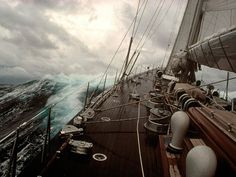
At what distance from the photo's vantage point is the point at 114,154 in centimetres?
322

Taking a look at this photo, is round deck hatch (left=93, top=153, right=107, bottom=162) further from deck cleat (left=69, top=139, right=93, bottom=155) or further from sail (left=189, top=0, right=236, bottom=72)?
sail (left=189, top=0, right=236, bottom=72)

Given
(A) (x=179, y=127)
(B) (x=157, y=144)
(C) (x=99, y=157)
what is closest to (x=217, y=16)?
(B) (x=157, y=144)

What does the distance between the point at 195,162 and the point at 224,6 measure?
359 centimetres

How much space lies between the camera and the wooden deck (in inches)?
105

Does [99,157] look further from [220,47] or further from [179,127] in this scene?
[220,47]

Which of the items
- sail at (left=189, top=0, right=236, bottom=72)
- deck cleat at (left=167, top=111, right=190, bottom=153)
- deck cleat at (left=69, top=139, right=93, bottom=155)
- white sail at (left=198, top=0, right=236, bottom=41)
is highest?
white sail at (left=198, top=0, right=236, bottom=41)

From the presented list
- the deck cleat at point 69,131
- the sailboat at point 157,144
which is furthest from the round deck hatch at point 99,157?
the deck cleat at point 69,131

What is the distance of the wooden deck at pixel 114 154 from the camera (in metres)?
2.68

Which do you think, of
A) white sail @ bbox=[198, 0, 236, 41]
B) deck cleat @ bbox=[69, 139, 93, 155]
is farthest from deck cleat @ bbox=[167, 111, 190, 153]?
white sail @ bbox=[198, 0, 236, 41]

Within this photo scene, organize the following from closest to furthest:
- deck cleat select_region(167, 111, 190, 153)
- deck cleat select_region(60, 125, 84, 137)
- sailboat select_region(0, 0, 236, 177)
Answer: sailboat select_region(0, 0, 236, 177) < deck cleat select_region(167, 111, 190, 153) < deck cleat select_region(60, 125, 84, 137)

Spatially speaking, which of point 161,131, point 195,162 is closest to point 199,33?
point 161,131

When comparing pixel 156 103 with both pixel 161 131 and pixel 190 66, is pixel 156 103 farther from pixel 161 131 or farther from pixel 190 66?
pixel 190 66

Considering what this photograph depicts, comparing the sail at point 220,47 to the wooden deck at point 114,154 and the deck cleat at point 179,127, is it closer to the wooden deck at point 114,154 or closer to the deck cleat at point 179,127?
the deck cleat at point 179,127

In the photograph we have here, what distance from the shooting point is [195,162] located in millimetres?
1680
